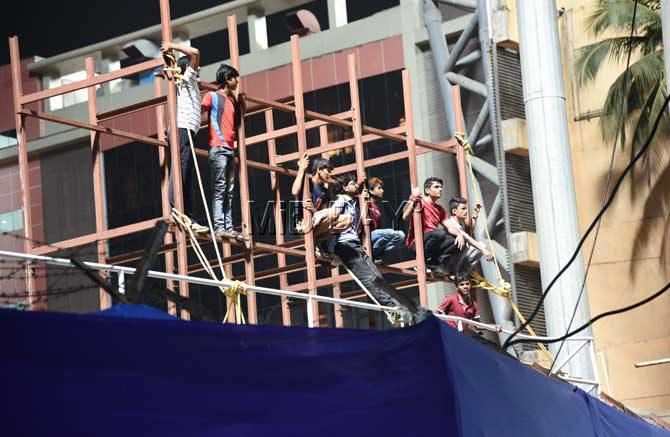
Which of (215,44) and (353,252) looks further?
(215,44)

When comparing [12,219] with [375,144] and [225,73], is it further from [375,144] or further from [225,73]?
[225,73]

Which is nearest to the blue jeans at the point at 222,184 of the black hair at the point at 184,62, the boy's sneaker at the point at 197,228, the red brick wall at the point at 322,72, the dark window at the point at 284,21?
the boy's sneaker at the point at 197,228

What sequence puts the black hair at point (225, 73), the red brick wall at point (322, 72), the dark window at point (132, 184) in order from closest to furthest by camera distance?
the black hair at point (225, 73), the red brick wall at point (322, 72), the dark window at point (132, 184)

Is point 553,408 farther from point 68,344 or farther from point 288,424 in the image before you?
A: point 68,344

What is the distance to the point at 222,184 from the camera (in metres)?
14.7

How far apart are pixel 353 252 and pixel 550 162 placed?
4067mm

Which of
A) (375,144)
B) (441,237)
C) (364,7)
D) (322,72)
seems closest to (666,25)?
(441,237)

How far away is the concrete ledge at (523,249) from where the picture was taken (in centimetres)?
2777

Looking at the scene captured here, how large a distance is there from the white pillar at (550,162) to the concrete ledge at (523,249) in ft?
29.0

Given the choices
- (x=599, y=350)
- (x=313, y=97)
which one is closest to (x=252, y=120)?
(x=313, y=97)

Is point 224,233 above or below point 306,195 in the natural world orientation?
below

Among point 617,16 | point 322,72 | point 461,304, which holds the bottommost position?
point 461,304

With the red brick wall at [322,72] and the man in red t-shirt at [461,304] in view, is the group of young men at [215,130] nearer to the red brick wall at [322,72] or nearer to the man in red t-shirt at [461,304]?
the man in red t-shirt at [461,304]

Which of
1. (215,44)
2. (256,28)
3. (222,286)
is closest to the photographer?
(222,286)
